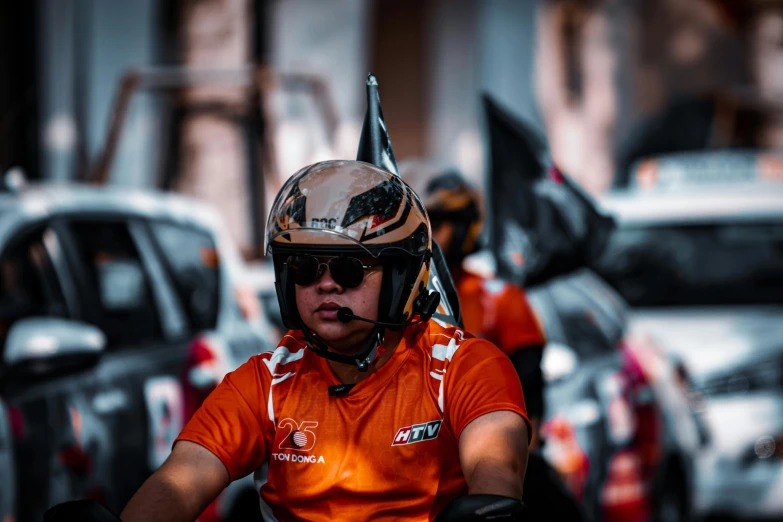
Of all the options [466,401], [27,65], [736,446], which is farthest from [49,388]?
[27,65]

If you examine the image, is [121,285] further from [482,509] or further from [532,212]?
[482,509]

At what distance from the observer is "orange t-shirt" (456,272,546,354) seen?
5.18 metres

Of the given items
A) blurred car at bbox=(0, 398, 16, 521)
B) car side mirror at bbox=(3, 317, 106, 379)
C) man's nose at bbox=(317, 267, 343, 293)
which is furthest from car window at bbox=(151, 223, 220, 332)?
man's nose at bbox=(317, 267, 343, 293)

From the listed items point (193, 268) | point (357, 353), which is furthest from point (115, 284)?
point (357, 353)

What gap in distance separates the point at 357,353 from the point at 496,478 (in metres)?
0.57

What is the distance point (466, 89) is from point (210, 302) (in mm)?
13155

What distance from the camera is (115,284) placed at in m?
5.93

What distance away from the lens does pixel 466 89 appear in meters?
19.3

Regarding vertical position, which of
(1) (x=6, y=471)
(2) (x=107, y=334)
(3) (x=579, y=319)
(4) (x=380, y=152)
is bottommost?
(3) (x=579, y=319)

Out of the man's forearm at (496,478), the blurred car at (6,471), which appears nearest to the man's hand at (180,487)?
the man's forearm at (496,478)

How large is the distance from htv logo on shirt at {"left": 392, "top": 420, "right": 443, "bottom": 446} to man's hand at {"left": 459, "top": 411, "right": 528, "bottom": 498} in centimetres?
14

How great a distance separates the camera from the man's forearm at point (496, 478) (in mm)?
2953

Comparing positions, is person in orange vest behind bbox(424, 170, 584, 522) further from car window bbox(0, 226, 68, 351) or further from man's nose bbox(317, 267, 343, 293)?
man's nose bbox(317, 267, 343, 293)

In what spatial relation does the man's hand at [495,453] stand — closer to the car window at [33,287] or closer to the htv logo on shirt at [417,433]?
the htv logo on shirt at [417,433]
